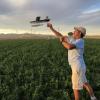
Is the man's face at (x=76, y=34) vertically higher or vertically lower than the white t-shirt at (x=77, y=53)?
higher

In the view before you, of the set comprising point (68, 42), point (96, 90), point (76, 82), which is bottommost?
point (96, 90)

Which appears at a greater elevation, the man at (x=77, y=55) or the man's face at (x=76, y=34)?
the man's face at (x=76, y=34)

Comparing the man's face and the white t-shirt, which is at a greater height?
the man's face

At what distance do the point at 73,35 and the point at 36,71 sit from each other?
18.1ft

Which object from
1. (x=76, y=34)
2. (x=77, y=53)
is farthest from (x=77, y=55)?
(x=76, y=34)

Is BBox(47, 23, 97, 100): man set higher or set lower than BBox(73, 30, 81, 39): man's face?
lower

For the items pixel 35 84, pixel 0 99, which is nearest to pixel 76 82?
pixel 0 99

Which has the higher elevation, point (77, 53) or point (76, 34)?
point (76, 34)

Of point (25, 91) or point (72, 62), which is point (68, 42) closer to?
point (72, 62)

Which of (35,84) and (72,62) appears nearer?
(72,62)

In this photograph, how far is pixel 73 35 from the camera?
7.72 metres

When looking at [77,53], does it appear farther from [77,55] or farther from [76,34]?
[76,34]

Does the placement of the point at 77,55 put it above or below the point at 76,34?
below

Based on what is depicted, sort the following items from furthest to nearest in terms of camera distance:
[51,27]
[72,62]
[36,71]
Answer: [36,71], [72,62], [51,27]
